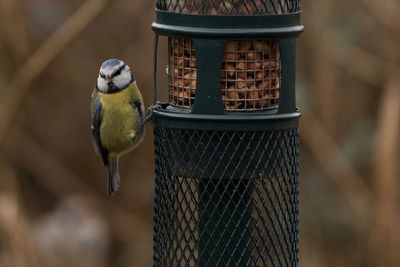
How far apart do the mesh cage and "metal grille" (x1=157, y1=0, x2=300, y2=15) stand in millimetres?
131

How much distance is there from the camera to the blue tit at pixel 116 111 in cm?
486

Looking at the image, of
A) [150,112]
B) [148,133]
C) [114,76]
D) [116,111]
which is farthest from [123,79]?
[148,133]

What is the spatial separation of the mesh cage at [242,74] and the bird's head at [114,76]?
0.68 metres

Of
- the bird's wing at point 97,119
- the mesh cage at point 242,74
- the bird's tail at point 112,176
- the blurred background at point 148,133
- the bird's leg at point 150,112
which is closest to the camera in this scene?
the mesh cage at point 242,74

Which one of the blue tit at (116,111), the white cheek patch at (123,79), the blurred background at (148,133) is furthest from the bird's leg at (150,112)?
the blurred background at (148,133)

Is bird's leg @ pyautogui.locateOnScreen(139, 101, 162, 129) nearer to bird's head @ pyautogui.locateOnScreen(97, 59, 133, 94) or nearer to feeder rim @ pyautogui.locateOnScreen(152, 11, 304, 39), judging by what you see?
bird's head @ pyautogui.locateOnScreen(97, 59, 133, 94)

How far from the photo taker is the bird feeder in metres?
3.97

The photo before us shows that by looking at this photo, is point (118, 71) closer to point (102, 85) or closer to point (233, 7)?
point (102, 85)

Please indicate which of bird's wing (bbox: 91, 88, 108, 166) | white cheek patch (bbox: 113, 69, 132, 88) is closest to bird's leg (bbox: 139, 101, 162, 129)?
white cheek patch (bbox: 113, 69, 132, 88)

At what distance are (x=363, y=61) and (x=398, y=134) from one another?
68 cm

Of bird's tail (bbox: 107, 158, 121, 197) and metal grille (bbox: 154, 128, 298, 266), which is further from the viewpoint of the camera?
bird's tail (bbox: 107, 158, 121, 197)

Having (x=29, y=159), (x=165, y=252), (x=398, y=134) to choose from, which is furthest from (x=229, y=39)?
(x=29, y=159)

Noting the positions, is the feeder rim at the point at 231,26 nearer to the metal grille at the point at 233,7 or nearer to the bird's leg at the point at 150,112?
the metal grille at the point at 233,7

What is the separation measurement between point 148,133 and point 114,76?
3.52 meters
